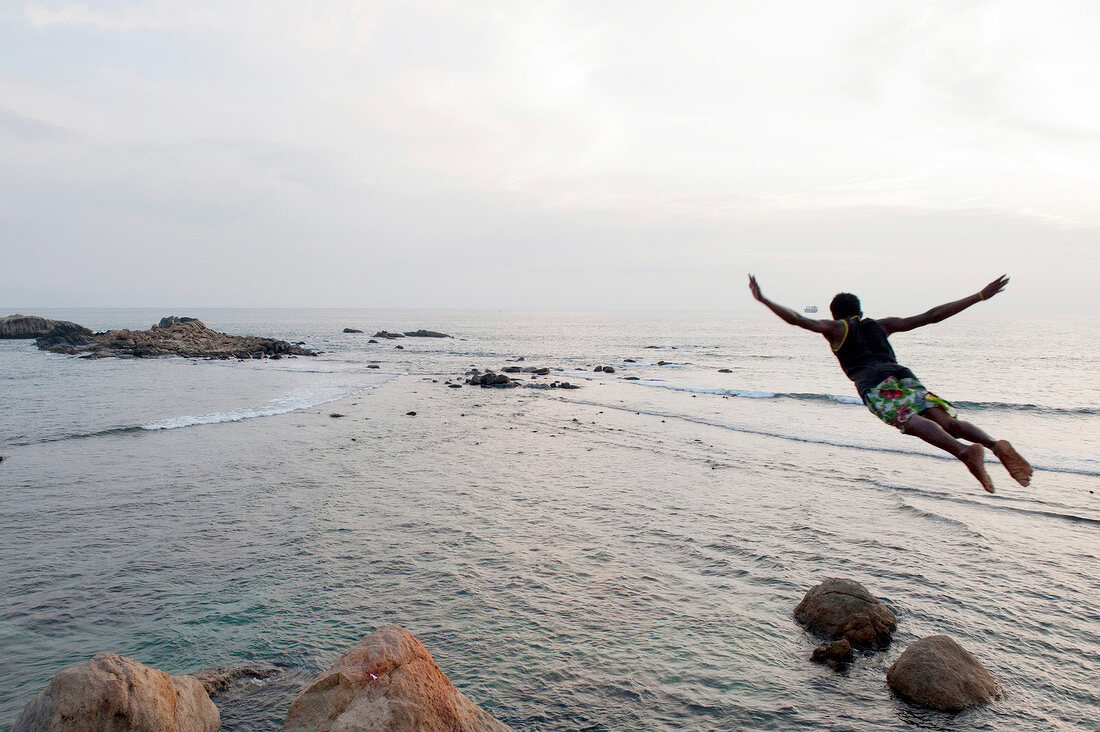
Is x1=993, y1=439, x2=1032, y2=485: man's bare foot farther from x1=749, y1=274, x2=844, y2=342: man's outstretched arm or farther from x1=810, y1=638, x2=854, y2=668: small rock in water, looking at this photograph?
x1=810, y1=638, x2=854, y2=668: small rock in water

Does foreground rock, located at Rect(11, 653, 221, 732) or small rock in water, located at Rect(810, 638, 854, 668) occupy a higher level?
foreground rock, located at Rect(11, 653, 221, 732)

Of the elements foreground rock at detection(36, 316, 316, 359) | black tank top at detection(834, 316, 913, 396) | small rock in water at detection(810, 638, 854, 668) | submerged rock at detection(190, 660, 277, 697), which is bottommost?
submerged rock at detection(190, 660, 277, 697)

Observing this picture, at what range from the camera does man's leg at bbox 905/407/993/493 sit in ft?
21.2

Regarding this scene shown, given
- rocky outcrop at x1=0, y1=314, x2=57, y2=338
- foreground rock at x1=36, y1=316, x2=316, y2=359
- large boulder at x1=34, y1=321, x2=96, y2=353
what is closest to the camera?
foreground rock at x1=36, y1=316, x2=316, y2=359

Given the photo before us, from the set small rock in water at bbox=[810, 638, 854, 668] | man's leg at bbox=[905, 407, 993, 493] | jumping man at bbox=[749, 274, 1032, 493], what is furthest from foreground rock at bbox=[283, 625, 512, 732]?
man's leg at bbox=[905, 407, 993, 493]

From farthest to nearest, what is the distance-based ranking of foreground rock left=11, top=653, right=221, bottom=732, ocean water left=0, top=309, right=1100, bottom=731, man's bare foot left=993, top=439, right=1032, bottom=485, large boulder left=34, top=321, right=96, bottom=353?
large boulder left=34, top=321, right=96, bottom=353 < ocean water left=0, top=309, right=1100, bottom=731 < man's bare foot left=993, top=439, right=1032, bottom=485 < foreground rock left=11, top=653, right=221, bottom=732

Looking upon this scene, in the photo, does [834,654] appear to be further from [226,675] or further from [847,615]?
[226,675]

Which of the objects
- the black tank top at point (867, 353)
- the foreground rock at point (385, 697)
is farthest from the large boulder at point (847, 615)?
the foreground rock at point (385, 697)

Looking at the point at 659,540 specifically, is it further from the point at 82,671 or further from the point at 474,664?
the point at 82,671

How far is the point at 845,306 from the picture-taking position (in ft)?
24.4

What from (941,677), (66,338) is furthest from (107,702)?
(66,338)

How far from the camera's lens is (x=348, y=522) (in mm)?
12453

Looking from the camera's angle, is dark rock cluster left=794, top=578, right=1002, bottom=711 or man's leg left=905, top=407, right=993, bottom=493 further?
dark rock cluster left=794, top=578, right=1002, bottom=711

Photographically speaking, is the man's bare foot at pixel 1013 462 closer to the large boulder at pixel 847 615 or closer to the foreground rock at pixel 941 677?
the foreground rock at pixel 941 677
